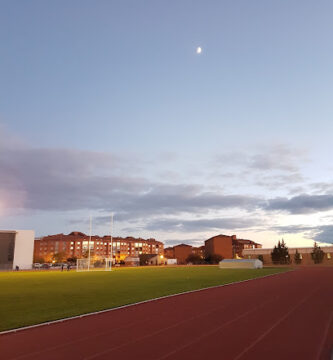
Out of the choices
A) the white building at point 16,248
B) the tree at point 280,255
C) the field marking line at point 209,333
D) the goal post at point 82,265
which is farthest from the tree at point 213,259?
the field marking line at point 209,333

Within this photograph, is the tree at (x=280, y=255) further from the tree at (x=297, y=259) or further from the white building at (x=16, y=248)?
the white building at (x=16, y=248)

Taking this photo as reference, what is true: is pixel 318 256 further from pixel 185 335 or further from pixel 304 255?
pixel 185 335

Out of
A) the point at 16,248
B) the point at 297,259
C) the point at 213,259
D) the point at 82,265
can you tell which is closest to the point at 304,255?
the point at 297,259

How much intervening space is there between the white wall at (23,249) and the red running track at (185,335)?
7390 cm

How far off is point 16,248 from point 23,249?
168 cm

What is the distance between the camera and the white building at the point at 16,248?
266 ft

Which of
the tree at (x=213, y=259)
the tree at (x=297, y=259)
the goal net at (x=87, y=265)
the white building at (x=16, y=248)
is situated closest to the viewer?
the goal net at (x=87, y=265)

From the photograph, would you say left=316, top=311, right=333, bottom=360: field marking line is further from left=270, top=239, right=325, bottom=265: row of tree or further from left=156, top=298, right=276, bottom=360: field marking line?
left=270, top=239, right=325, bottom=265: row of tree

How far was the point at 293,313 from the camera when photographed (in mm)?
14773

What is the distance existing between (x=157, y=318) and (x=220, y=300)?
6.58m

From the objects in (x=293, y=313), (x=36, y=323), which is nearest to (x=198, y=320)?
(x=293, y=313)

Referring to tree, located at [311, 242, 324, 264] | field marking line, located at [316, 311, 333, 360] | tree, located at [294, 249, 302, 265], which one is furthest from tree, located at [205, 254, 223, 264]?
field marking line, located at [316, 311, 333, 360]

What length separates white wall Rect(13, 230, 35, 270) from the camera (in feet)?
265

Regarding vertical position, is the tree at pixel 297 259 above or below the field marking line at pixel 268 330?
above
